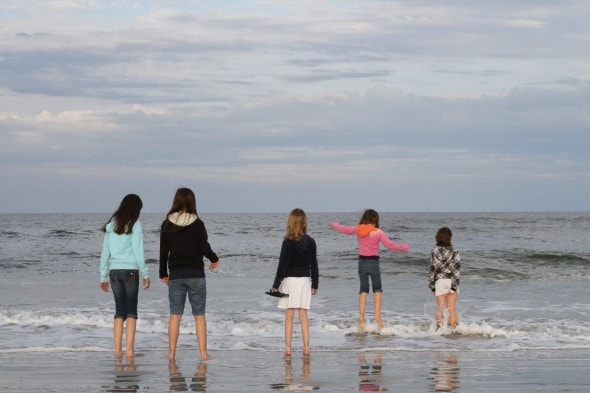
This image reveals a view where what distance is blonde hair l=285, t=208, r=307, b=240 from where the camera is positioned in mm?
9922

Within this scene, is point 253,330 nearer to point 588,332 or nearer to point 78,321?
point 78,321

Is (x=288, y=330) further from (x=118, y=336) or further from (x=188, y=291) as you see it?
(x=118, y=336)

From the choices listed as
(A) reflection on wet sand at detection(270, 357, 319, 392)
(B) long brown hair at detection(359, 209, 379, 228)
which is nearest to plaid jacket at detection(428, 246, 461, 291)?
(B) long brown hair at detection(359, 209, 379, 228)

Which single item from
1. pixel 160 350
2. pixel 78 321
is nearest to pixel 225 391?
pixel 160 350

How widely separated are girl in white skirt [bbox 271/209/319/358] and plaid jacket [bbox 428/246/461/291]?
3208 millimetres

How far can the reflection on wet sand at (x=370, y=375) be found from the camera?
7844 mm

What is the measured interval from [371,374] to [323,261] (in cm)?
2308

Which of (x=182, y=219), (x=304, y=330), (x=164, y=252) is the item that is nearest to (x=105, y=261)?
(x=164, y=252)

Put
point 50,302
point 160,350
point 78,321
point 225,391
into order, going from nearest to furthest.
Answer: point 225,391, point 160,350, point 78,321, point 50,302

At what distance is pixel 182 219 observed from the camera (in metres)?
9.20

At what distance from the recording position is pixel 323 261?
104ft

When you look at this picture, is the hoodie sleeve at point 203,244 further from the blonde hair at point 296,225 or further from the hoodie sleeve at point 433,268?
the hoodie sleeve at point 433,268

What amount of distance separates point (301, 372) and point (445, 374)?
4.93 feet

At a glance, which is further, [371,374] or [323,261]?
[323,261]
